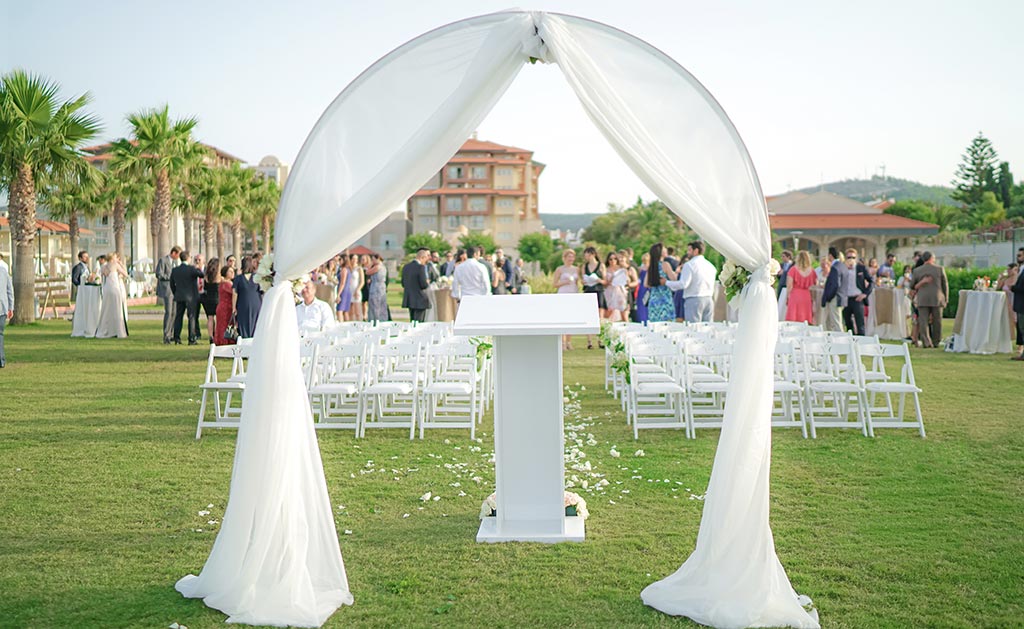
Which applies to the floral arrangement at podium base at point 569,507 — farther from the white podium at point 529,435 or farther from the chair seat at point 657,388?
the chair seat at point 657,388

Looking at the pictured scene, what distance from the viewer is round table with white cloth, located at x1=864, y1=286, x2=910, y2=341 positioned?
19.4 metres

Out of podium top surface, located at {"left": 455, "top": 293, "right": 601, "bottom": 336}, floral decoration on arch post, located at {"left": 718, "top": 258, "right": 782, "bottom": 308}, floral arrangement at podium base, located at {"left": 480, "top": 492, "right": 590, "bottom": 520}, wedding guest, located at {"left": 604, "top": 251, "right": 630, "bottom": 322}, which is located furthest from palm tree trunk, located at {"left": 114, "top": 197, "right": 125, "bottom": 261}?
floral decoration on arch post, located at {"left": 718, "top": 258, "right": 782, "bottom": 308}

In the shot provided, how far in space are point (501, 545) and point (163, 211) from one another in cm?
2709

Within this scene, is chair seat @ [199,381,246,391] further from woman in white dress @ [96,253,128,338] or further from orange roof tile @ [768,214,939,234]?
orange roof tile @ [768,214,939,234]

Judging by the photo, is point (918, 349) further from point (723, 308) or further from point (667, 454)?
point (667, 454)

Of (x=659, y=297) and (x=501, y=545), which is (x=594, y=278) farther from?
(x=501, y=545)

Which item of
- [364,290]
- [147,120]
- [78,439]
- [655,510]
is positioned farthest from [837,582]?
[147,120]

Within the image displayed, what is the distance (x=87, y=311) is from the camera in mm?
20062

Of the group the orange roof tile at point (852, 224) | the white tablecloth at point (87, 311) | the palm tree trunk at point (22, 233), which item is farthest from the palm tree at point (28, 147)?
the orange roof tile at point (852, 224)

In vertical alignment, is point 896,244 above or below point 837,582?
above

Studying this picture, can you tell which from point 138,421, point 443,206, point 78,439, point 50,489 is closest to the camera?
point 50,489

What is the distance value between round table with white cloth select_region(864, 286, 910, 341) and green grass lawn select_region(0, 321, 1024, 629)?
29.6ft

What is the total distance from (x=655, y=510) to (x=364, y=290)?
15.8m

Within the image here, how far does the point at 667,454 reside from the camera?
27.7 feet
